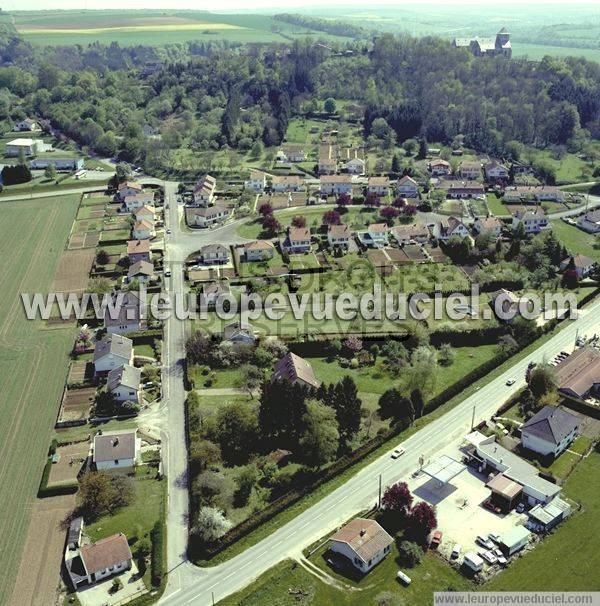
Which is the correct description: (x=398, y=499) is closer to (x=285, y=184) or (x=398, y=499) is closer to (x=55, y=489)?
(x=55, y=489)

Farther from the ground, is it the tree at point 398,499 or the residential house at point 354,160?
the residential house at point 354,160

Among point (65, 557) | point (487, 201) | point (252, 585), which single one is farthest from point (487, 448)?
point (487, 201)

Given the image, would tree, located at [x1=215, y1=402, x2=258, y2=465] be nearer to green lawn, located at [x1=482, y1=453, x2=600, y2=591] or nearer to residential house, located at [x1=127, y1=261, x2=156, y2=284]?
green lawn, located at [x1=482, y1=453, x2=600, y2=591]

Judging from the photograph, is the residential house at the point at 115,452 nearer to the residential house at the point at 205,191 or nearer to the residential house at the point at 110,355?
the residential house at the point at 110,355

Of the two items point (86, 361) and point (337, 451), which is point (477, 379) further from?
point (86, 361)

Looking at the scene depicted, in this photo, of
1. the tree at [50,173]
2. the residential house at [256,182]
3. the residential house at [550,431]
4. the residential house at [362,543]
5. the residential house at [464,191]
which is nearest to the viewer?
the residential house at [362,543]

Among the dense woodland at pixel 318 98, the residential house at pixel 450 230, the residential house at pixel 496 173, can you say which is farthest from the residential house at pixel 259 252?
the residential house at pixel 496 173
